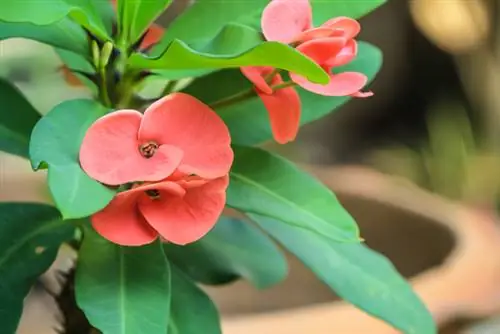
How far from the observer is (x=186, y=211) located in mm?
356

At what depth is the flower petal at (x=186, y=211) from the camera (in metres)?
0.35

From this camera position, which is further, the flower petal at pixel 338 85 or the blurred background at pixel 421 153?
the blurred background at pixel 421 153

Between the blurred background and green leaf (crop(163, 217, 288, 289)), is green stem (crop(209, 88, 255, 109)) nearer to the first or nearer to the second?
green leaf (crop(163, 217, 288, 289))

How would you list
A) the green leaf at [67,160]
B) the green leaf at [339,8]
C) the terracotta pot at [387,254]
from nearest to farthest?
the green leaf at [67,160] < the green leaf at [339,8] < the terracotta pot at [387,254]

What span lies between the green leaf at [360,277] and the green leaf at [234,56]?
11 cm

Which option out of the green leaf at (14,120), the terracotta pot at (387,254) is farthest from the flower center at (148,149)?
the terracotta pot at (387,254)

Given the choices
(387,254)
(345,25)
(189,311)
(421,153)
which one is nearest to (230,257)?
(189,311)

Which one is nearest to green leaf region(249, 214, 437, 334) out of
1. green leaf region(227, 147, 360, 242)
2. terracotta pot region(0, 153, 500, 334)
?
green leaf region(227, 147, 360, 242)

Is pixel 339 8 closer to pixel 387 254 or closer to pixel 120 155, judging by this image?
pixel 120 155

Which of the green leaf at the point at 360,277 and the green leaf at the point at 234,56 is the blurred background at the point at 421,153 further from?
the green leaf at the point at 234,56

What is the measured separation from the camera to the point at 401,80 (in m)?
1.80

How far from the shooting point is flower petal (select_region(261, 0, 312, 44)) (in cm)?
38

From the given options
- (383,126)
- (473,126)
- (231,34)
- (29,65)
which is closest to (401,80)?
(383,126)

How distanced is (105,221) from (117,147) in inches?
1.2
